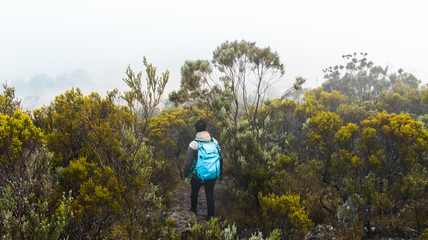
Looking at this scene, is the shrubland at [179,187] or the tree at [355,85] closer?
the shrubland at [179,187]

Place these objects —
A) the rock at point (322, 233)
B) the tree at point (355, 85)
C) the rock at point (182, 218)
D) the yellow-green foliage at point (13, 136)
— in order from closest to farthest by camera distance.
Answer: the yellow-green foliage at point (13, 136) → the rock at point (322, 233) → the rock at point (182, 218) → the tree at point (355, 85)

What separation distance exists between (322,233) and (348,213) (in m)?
0.78

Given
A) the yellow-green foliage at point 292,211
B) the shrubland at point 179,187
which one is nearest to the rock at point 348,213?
the shrubland at point 179,187

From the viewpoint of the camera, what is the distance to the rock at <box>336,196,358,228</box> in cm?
452

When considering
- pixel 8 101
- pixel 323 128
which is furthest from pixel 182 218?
pixel 8 101

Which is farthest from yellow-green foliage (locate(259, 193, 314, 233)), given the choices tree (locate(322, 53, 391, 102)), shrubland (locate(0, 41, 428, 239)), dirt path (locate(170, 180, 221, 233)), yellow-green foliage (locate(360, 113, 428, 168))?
tree (locate(322, 53, 391, 102))

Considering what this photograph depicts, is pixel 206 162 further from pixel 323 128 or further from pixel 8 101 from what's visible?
pixel 8 101

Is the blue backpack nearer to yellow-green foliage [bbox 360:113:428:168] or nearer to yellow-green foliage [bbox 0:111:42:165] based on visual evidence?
yellow-green foliage [bbox 0:111:42:165]

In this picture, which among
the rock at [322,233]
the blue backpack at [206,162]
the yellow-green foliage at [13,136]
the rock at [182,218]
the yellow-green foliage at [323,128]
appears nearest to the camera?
the yellow-green foliage at [13,136]

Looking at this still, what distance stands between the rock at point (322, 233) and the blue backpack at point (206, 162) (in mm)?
2392

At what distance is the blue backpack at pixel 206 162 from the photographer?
4633 mm

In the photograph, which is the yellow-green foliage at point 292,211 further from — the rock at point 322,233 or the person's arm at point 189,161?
the person's arm at point 189,161

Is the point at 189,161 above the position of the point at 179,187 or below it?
above

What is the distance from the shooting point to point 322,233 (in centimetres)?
441
